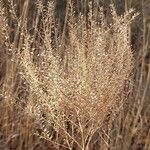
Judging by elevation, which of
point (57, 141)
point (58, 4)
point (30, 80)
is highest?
point (58, 4)

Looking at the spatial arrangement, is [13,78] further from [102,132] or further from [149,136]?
[149,136]

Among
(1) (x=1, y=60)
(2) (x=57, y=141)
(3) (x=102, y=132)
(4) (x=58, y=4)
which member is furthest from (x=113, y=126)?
(4) (x=58, y=4)

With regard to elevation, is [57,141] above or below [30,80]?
below

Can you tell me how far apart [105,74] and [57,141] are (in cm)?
57

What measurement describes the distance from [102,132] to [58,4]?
1593 mm

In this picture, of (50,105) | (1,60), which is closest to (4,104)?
(1,60)

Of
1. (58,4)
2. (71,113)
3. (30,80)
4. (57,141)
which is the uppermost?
(58,4)

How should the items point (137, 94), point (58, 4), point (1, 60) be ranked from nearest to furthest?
point (137, 94) < point (1, 60) < point (58, 4)

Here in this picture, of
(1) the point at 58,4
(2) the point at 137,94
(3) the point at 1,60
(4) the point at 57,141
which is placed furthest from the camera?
(1) the point at 58,4

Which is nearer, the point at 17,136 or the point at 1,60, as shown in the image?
the point at 17,136

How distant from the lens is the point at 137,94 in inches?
121

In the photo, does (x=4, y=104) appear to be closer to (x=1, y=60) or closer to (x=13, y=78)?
(x=13, y=78)

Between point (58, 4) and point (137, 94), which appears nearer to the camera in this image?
point (137, 94)

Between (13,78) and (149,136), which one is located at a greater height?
(13,78)
